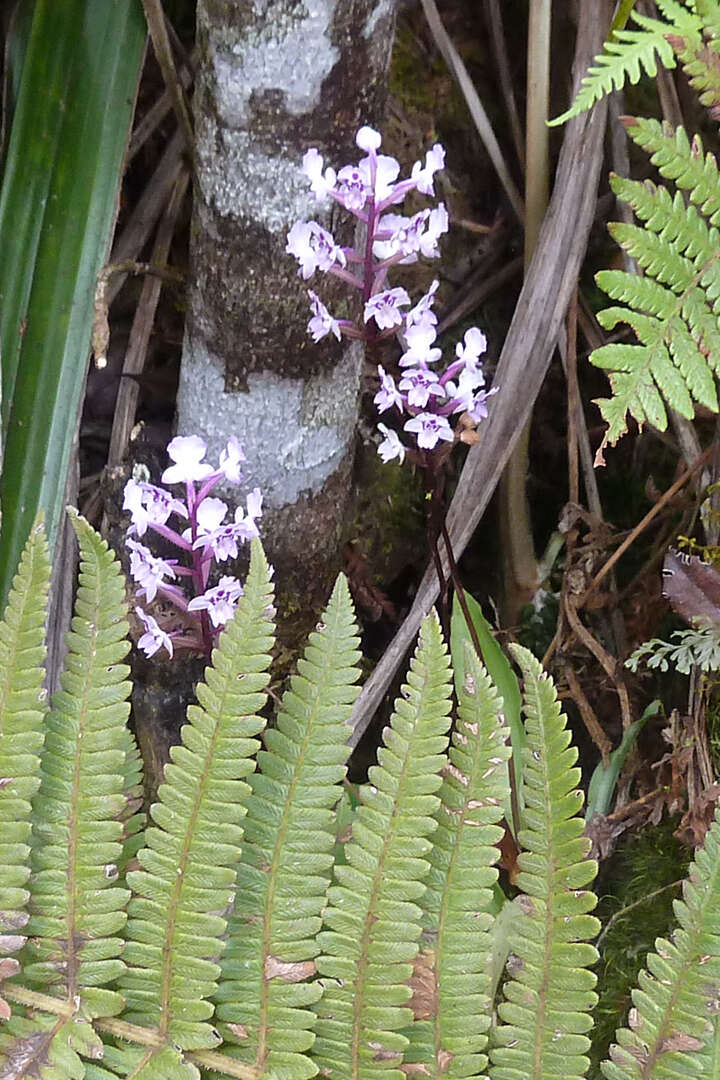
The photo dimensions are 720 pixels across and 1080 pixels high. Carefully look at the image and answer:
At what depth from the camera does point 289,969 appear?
5.07 feet

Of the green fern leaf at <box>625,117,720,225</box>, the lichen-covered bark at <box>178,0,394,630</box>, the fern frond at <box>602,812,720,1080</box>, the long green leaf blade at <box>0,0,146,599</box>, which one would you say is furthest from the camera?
the long green leaf blade at <box>0,0,146,599</box>

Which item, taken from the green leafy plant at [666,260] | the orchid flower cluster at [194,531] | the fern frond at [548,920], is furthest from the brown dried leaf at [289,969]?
the green leafy plant at [666,260]

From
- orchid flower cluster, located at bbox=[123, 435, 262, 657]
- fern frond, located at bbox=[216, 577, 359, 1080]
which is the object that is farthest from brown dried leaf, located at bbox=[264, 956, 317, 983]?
orchid flower cluster, located at bbox=[123, 435, 262, 657]

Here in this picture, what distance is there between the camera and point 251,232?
5.85ft

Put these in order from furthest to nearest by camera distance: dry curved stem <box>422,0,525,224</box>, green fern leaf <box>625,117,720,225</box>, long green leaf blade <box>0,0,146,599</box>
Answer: dry curved stem <box>422,0,525,224</box>, long green leaf blade <box>0,0,146,599</box>, green fern leaf <box>625,117,720,225</box>

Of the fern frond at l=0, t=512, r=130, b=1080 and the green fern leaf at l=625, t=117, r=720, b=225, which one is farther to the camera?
the green fern leaf at l=625, t=117, r=720, b=225

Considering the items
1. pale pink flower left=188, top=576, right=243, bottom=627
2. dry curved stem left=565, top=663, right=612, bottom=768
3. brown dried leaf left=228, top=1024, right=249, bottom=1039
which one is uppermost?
pale pink flower left=188, top=576, right=243, bottom=627

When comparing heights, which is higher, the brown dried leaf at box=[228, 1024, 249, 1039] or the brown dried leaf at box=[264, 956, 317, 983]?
the brown dried leaf at box=[264, 956, 317, 983]

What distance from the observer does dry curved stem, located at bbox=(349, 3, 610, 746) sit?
7.51ft

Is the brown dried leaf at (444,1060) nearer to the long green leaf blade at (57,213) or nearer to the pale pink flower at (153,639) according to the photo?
the pale pink flower at (153,639)

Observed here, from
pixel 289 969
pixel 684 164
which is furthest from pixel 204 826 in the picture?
pixel 684 164

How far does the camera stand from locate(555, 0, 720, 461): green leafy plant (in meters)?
1.63

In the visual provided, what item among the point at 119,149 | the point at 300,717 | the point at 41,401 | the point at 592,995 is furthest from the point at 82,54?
the point at 592,995

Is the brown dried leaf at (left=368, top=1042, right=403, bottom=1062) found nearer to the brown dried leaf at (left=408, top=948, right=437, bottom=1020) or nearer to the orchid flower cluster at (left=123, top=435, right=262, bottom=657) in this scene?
the brown dried leaf at (left=408, top=948, right=437, bottom=1020)
